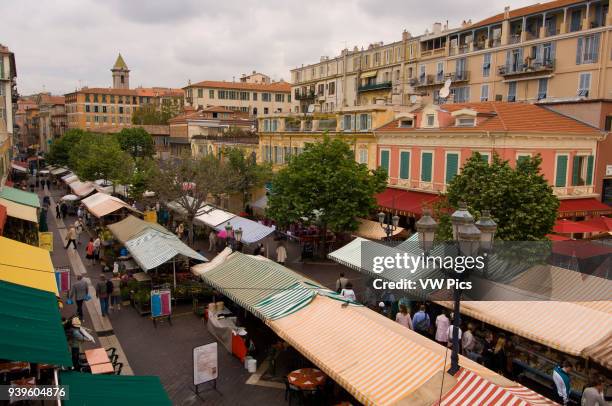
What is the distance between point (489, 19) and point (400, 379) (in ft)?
134

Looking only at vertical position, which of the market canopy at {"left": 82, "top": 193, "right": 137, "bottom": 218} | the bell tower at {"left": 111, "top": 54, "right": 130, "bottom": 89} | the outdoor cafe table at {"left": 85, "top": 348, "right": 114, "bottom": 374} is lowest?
the outdoor cafe table at {"left": 85, "top": 348, "right": 114, "bottom": 374}

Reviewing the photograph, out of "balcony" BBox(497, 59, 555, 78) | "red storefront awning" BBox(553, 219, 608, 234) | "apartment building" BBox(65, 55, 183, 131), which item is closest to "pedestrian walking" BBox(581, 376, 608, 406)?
"red storefront awning" BBox(553, 219, 608, 234)

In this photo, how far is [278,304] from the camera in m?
12.7

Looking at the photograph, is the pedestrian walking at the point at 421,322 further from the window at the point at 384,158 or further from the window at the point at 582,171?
the window at the point at 384,158

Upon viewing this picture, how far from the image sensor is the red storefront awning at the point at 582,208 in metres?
24.6

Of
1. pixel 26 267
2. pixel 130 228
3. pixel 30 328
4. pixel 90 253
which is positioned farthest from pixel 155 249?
pixel 30 328

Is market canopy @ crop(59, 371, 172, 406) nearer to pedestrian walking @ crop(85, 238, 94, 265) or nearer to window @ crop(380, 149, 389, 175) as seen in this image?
pedestrian walking @ crop(85, 238, 94, 265)

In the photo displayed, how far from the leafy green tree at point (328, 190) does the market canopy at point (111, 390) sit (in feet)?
51.5

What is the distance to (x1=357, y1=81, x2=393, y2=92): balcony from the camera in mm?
50875

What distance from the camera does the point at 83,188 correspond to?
41.6m

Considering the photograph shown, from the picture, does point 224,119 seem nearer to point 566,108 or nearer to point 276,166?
point 276,166

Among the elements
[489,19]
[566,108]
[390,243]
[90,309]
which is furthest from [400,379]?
[489,19]

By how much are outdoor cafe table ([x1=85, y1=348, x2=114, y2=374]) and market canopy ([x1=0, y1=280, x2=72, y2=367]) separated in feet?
4.74

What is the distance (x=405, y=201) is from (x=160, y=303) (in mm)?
16000
